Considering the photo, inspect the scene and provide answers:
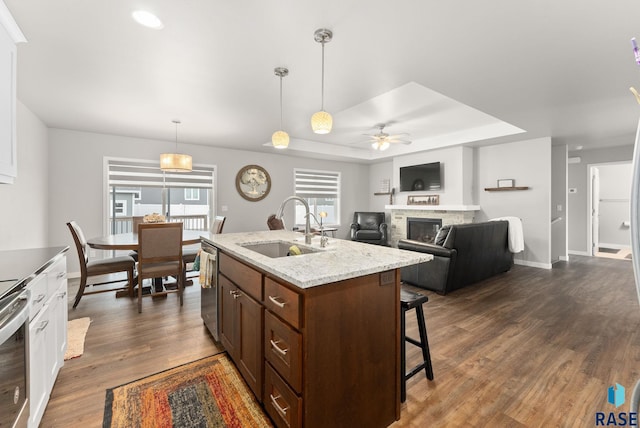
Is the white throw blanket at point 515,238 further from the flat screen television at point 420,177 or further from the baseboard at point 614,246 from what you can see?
the baseboard at point 614,246

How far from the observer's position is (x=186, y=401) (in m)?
1.75

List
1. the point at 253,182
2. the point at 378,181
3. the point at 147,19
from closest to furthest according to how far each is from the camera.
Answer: the point at 147,19
the point at 253,182
the point at 378,181

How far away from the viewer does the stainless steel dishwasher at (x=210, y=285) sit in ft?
7.66

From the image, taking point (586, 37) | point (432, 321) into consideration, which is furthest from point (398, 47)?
point (432, 321)

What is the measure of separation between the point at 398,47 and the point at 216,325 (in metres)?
2.73

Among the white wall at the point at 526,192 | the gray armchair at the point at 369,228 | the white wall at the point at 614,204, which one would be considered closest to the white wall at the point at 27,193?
the gray armchair at the point at 369,228

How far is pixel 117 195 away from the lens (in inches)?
200

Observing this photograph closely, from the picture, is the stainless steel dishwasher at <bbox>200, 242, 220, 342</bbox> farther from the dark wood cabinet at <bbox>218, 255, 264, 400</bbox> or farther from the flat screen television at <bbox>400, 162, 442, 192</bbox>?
the flat screen television at <bbox>400, 162, 442, 192</bbox>

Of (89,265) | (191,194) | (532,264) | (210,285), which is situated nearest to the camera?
(210,285)

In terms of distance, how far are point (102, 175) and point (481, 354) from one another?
591cm

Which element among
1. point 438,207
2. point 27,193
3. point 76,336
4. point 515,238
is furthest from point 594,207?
point 27,193

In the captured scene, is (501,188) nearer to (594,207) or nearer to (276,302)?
(594,207)

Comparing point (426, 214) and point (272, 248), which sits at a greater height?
point (426, 214)

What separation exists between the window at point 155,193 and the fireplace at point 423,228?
4.66m
